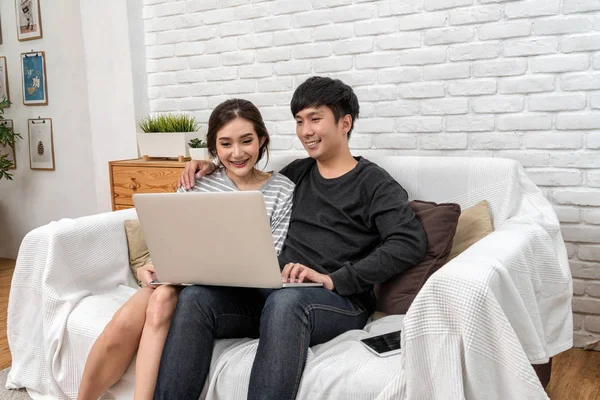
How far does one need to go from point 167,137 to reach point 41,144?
60.1 inches

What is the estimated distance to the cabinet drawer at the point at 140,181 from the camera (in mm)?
2848

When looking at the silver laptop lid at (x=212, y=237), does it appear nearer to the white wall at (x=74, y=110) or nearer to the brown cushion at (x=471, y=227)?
the brown cushion at (x=471, y=227)

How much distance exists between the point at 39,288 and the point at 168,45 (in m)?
1.67

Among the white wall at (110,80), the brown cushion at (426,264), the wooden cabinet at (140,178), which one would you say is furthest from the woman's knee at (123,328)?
the white wall at (110,80)

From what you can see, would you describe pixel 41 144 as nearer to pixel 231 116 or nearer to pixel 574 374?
pixel 231 116

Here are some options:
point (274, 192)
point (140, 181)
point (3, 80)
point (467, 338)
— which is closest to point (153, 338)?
point (274, 192)

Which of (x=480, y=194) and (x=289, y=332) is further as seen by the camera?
(x=480, y=194)

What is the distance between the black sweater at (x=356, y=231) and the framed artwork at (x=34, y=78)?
2.64 m

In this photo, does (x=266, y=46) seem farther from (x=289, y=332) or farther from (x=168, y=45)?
(x=289, y=332)

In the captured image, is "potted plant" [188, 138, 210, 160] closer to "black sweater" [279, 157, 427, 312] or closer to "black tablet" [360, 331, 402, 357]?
"black sweater" [279, 157, 427, 312]

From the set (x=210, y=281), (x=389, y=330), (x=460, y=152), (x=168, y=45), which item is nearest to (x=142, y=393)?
(x=210, y=281)

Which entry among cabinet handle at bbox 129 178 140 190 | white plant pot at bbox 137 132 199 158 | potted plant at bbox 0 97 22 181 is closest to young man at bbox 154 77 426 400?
white plant pot at bbox 137 132 199 158

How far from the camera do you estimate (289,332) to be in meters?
1.50

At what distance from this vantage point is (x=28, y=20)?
3939 millimetres
